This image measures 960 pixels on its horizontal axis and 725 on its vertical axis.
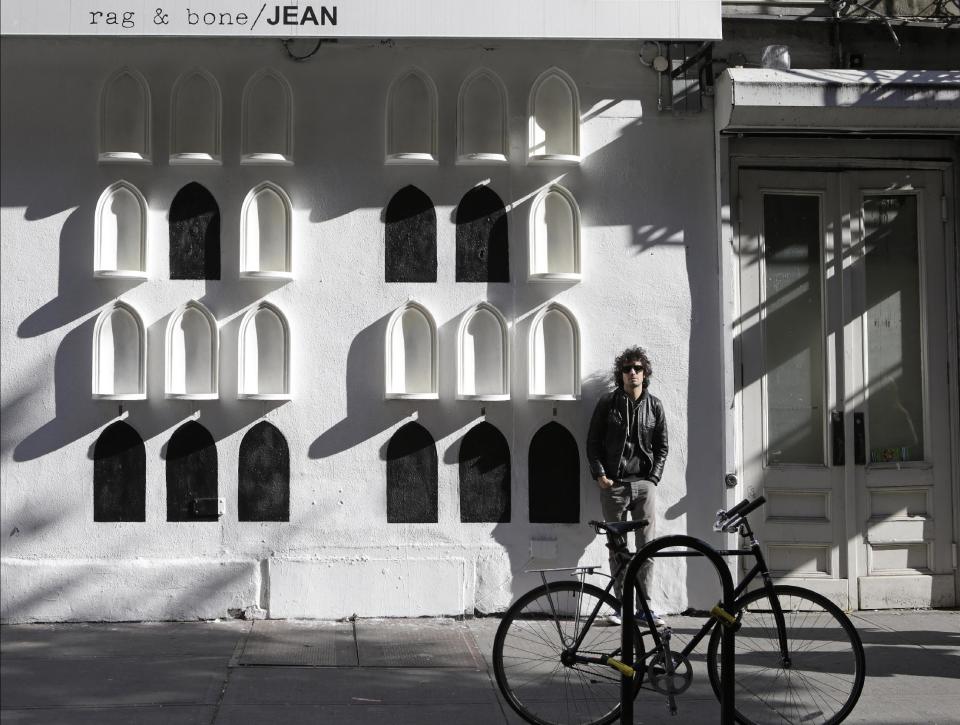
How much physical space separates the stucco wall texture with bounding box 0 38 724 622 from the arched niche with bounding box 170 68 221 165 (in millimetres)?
76

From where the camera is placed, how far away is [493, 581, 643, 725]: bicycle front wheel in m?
A: 5.35

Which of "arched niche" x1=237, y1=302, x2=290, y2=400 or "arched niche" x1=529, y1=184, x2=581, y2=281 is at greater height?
"arched niche" x1=529, y1=184, x2=581, y2=281

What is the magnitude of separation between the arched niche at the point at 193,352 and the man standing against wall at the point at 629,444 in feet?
9.09

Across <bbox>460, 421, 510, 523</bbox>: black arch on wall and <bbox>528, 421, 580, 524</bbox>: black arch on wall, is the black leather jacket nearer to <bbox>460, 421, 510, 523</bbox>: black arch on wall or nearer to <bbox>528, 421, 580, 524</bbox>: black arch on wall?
<bbox>528, 421, 580, 524</bbox>: black arch on wall

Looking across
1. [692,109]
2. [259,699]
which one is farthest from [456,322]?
[259,699]

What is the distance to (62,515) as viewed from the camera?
7.71m

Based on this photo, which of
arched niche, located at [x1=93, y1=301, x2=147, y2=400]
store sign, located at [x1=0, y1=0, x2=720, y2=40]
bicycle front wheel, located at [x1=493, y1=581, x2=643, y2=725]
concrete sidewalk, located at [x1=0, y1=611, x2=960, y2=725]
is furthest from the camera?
arched niche, located at [x1=93, y1=301, x2=147, y2=400]

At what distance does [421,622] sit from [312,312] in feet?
7.83

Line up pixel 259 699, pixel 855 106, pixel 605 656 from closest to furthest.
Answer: pixel 605 656, pixel 259 699, pixel 855 106

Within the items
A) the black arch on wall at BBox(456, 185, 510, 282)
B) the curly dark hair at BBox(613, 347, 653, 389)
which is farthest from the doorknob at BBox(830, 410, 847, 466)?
the black arch on wall at BBox(456, 185, 510, 282)

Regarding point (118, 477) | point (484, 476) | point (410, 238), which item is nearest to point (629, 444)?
point (484, 476)

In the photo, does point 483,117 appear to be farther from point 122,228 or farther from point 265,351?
point 122,228

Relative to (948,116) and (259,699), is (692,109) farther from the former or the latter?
(259,699)

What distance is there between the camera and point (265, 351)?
786 cm
